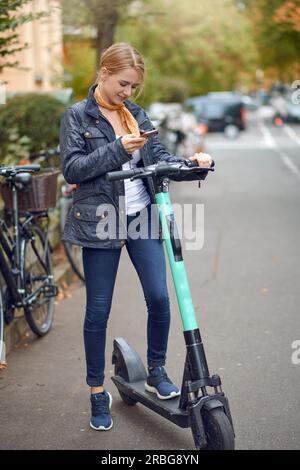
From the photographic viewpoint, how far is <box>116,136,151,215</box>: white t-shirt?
4230 mm

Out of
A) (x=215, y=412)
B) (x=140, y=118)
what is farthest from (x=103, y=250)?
(x=215, y=412)

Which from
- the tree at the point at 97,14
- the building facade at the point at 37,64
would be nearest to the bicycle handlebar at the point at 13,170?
the tree at the point at 97,14

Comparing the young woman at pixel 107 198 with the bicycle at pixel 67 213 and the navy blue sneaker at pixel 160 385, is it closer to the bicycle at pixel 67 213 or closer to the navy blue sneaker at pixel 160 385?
the navy blue sneaker at pixel 160 385

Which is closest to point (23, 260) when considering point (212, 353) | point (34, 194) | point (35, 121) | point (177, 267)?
point (34, 194)

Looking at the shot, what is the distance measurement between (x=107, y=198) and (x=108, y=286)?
455 millimetres

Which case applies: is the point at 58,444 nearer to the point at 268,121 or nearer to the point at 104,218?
the point at 104,218

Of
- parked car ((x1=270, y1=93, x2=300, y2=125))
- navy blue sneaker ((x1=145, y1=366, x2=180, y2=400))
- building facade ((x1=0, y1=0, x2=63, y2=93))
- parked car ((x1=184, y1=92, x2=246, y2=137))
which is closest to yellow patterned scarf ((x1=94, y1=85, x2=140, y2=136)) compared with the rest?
navy blue sneaker ((x1=145, y1=366, x2=180, y2=400))

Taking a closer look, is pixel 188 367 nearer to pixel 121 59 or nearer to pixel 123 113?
pixel 123 113

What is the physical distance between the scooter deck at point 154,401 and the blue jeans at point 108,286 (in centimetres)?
24

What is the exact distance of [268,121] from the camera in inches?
1997

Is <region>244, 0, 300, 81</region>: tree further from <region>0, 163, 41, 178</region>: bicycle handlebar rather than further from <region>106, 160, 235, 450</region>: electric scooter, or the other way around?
<region>106, 160, 235, 450</region>: electric scooter

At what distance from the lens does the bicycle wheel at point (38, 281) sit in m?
5.98

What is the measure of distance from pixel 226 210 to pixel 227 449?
29.9 ft

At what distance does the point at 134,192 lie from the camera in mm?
4254
